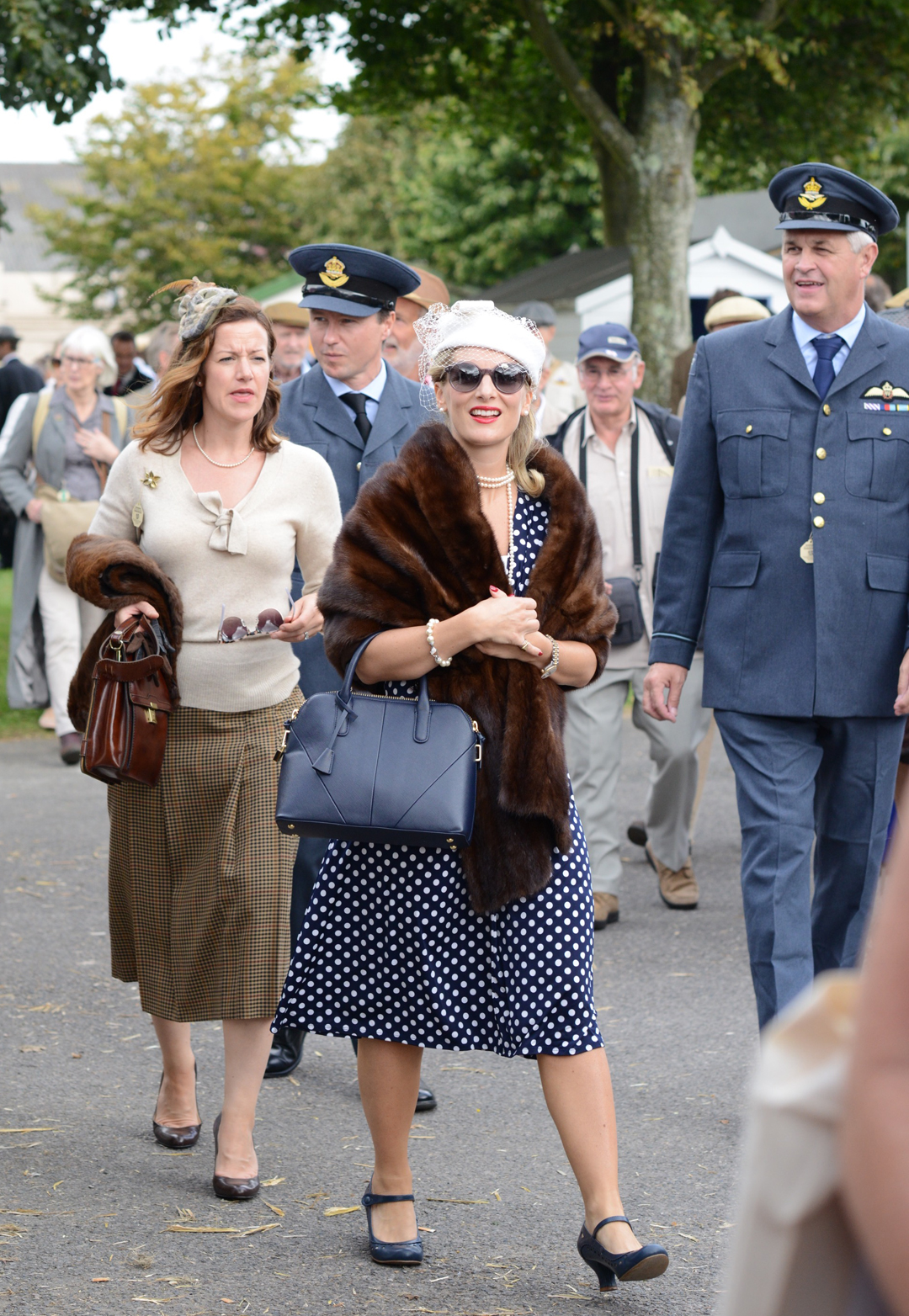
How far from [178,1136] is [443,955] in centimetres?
127

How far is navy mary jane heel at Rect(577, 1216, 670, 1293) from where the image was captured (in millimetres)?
3600

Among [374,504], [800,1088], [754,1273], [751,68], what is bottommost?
→ [754,1273]

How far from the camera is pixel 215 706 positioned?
4.50 metres

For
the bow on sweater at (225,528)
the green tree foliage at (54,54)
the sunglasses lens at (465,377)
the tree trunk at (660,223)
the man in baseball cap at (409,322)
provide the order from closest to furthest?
the sunglasses lens at (465,377) → the bow on sweater at (225,528) → the man in baseball cap at (409,322) → the green tree foliage at (54,54) → the tree trunk at (660,223)

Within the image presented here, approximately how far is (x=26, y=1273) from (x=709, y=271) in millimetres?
25731

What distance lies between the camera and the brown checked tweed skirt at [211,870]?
14.6 feet

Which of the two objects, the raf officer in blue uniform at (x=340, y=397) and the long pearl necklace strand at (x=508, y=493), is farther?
the raf officer in blue uniform at (x=340, y=397)

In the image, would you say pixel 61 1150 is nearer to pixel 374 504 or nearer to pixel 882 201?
pixel 374 504

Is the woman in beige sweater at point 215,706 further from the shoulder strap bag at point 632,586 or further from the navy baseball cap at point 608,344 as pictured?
the navy baseball cap at point 608,344

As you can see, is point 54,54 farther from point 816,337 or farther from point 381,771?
point 381,771

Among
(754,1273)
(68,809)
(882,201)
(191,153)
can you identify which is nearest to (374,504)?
(882,201)

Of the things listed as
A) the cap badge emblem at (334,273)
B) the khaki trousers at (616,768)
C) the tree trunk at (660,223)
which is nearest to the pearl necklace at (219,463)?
the cap badge emblem at (334,273)

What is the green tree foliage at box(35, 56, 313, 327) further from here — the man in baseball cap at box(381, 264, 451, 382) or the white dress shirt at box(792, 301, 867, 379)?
the white dress shirt at box(792, 301, 867, 379)

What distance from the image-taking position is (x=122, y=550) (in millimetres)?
4391
